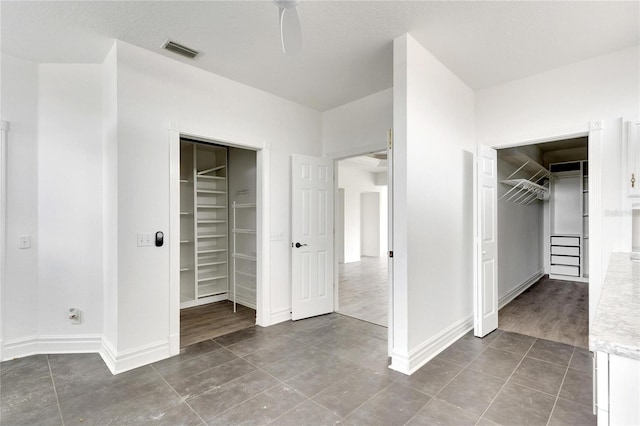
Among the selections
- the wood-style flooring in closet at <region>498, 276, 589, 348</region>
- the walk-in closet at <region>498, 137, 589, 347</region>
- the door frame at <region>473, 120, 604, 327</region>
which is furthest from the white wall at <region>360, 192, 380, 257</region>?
the door frame at <region>473, 120, 604, 327</region>

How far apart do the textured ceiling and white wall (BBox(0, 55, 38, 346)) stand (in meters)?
0.25

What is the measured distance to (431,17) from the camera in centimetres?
239

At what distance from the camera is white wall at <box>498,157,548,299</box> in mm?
4605

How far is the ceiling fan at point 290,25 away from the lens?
182 cm

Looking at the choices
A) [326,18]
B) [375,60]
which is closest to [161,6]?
[326,18]

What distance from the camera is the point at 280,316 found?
12.8ft

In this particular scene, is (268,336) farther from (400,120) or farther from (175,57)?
(175,57)

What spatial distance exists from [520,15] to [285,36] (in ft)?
5.90

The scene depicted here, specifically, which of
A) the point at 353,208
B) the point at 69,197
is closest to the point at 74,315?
the point at 69,197

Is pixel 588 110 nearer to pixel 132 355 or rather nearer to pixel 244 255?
pixel 244 255

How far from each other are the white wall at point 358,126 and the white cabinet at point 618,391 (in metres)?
3.21

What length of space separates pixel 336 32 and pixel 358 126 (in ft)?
5.28

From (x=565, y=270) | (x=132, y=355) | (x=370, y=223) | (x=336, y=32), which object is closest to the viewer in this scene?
(x=336, y=32)

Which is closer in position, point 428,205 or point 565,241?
point 428,205
